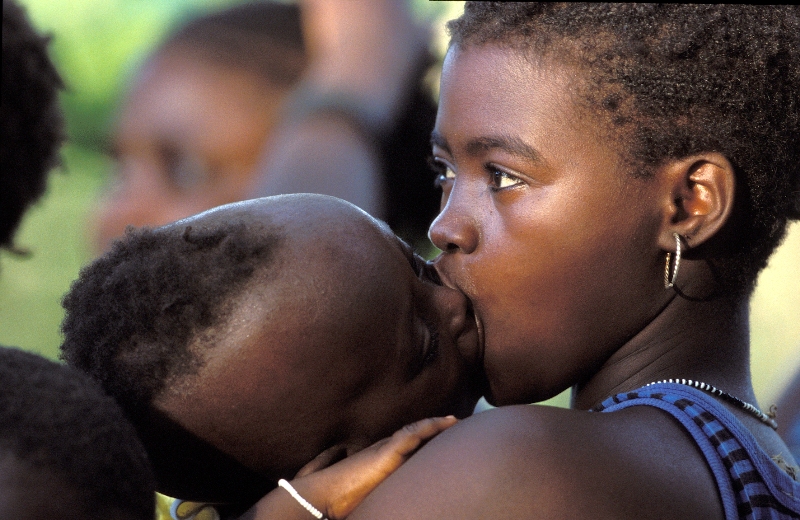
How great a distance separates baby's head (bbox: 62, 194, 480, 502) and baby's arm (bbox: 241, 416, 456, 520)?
0.36 ft

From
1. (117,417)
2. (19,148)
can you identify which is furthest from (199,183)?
(117,417)

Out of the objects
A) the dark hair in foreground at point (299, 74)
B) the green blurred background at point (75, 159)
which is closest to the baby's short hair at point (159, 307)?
the dark hair in foreground at point (299, 74)

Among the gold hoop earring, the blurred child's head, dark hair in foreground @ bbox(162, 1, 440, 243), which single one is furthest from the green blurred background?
the gold hoop earring

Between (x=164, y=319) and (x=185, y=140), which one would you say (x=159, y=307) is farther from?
(x=185, y=140)

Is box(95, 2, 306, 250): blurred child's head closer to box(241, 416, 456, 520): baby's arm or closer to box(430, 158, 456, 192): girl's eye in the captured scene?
box(430, 158, 456, 192): girl's eye

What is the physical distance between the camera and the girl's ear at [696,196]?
6.59 ft

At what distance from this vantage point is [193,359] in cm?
182

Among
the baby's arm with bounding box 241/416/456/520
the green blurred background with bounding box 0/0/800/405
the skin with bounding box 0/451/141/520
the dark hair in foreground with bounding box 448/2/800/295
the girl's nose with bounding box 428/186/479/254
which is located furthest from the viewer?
the green blurred background with bounding box 0/0/800/405

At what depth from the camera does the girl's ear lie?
2010 mm

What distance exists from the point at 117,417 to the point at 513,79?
40.9 inches

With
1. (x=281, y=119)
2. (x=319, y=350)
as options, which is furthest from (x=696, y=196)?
(x=281, y=119)

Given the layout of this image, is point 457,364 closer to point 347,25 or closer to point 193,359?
point 193,359

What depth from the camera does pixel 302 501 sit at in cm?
181

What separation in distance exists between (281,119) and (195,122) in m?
0.38
